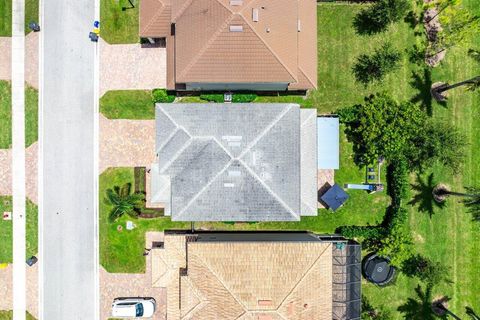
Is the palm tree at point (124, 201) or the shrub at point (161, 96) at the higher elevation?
the shrub at point (161, 96)

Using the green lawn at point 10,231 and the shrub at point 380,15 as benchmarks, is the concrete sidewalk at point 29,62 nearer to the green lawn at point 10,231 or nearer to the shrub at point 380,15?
the green lawn at point 10,231

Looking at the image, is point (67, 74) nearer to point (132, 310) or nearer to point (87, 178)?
point (87, 178)

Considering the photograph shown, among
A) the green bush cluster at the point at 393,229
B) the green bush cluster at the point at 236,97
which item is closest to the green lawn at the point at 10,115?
the green bush cluster at the point at 236,97

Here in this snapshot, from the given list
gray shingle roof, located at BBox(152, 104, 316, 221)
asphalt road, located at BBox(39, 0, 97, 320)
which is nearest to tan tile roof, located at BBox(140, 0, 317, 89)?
gray shingle roof, located at BBox(152, 104, 316, 221)

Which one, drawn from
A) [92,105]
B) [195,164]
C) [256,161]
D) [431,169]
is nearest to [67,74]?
[92,105]

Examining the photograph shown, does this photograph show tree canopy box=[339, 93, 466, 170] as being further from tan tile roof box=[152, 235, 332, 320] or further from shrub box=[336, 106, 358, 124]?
tan tile roof box=[152, 235, 332, 320]

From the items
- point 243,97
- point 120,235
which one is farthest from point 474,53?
point 120,235
